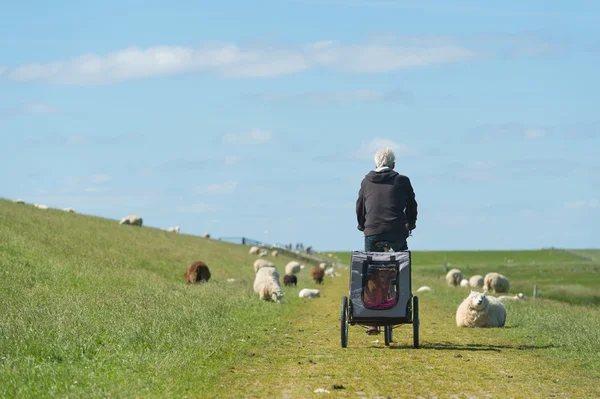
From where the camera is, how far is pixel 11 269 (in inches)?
1060

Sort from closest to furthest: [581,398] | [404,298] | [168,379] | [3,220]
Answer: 1. [581,398]
2. [168,379]
3. [404,298]
4. [3,220]

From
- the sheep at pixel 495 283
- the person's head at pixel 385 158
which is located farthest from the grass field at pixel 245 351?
the sheep at pixel 495 283

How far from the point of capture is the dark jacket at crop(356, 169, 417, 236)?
14.2 m

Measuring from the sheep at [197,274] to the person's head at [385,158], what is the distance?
83.3 feet

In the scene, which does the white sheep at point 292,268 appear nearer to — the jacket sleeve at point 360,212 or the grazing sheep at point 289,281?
the grazing sheep at point 289,281

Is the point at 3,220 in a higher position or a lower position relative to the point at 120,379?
higher

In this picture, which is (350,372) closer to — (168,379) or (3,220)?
(168,379)

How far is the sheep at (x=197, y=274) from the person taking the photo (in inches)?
1535

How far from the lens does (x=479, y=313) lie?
19328 mm

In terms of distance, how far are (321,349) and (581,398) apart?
5.27 m

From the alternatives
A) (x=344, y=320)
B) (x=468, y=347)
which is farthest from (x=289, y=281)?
(x=344, y=320)

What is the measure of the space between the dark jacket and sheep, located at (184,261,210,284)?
83.2 feet

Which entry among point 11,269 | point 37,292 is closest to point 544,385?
point 37,292

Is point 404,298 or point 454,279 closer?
point 404,298
